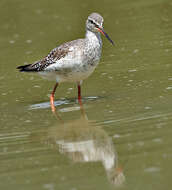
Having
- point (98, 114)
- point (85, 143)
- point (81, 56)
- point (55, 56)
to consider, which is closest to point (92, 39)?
point (81, 56)

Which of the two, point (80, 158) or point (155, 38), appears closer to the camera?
→ point (80, 158)

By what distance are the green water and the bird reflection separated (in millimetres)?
19

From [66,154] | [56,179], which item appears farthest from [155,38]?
[56,179]

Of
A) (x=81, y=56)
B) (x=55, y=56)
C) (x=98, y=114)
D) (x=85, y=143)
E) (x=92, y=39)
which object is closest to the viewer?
(x=85, y=143)

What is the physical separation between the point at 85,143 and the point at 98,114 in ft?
5.53

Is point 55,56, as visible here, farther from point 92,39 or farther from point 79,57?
point 92,39

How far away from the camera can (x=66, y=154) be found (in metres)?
9.09

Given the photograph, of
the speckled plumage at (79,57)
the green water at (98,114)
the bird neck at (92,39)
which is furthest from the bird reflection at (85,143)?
the bird neck at (92,39)

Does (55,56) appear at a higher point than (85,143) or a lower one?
higher

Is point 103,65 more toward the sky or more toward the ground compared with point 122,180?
more toward the ground

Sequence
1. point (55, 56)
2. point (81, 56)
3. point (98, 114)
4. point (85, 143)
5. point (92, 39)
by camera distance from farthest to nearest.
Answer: point (55, 56) < point (92, 39) < point (81, 56) < point (98, 114) < point (85, 143)

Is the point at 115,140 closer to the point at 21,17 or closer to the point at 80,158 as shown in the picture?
the point at 80,158

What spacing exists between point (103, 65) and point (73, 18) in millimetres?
6952

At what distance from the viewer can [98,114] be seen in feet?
36.6
